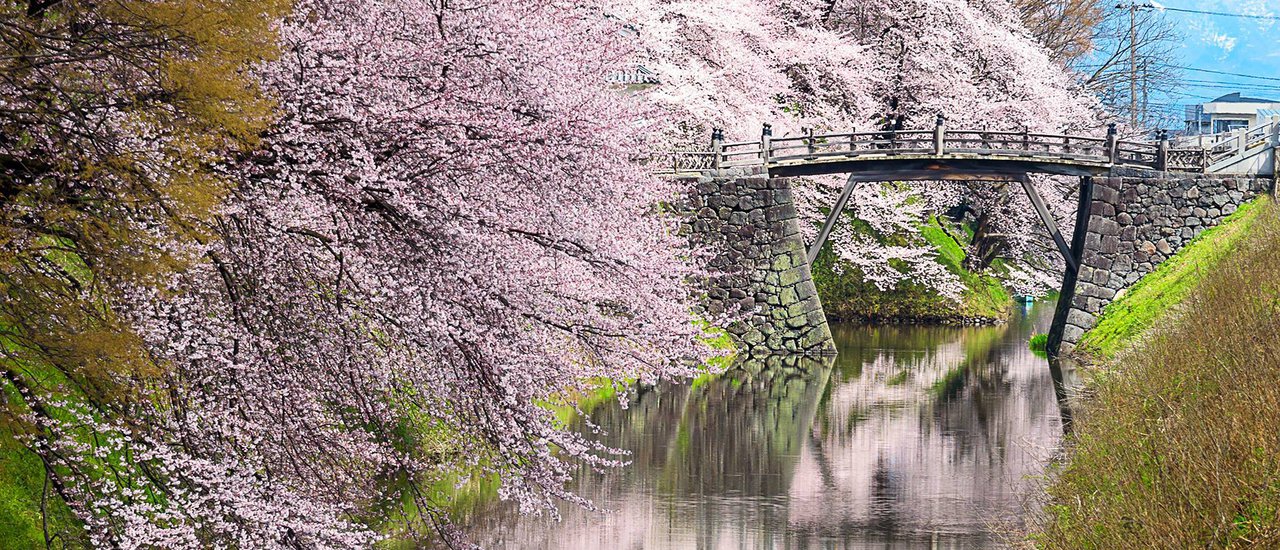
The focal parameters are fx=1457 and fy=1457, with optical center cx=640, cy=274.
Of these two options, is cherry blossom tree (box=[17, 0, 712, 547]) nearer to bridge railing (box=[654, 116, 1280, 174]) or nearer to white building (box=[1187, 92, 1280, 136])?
bridge railing (box=[654, 116, 1280, 174])

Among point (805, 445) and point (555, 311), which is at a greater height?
point (555, 311)

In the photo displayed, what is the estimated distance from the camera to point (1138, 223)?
3005 centimetres

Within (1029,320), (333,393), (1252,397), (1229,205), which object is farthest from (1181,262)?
(333,393)

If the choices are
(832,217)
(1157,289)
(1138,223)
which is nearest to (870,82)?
(832,217)

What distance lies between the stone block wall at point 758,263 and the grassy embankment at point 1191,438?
50.1ft

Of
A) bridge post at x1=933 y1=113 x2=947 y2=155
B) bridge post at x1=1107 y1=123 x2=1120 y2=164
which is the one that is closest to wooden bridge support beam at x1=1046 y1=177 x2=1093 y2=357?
bridge post at x1=1107 y1=123 x2=1120 y2=164

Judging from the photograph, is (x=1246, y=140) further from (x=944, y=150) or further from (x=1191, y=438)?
(x=1191, y=438)

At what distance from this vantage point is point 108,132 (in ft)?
23.7

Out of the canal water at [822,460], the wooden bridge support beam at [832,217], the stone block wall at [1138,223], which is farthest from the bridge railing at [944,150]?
the canal water at [822,460]

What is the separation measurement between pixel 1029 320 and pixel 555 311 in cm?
3133

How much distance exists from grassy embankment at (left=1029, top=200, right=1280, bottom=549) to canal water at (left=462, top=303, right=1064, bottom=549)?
157 centimetres

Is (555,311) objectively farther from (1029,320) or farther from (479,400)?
(1029,320)

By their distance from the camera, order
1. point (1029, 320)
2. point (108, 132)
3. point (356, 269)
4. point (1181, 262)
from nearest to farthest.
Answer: point (108, 132) < point (356, 269) < point (1181, 262) < point (1029, 320)

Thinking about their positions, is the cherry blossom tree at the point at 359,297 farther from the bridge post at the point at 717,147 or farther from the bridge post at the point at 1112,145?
the bridge post at the point at 1112,145
